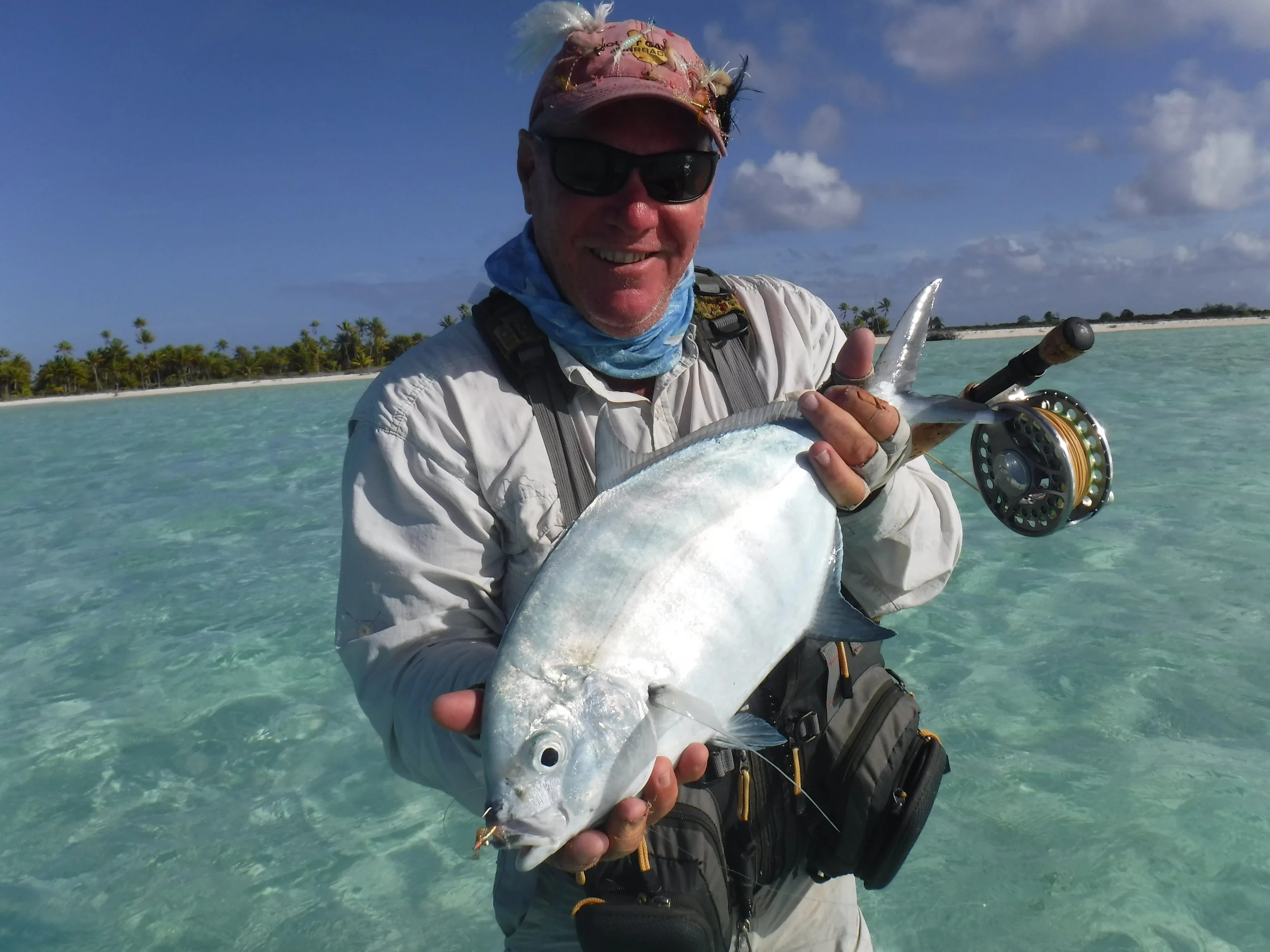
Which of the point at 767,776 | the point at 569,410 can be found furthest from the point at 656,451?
the point at 767,776

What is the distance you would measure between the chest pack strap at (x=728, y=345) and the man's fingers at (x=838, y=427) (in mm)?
635

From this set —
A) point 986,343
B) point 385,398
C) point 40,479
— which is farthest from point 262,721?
point 986,343

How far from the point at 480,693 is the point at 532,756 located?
0.70 ft

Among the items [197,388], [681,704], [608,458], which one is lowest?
[197,388]

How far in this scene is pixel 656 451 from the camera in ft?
6.15

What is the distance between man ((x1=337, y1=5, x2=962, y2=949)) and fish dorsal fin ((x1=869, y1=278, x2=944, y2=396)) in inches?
2.3

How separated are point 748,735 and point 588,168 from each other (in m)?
1.51

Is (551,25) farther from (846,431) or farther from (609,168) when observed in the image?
(846,431)

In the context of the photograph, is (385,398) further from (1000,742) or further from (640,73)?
(1000,742)

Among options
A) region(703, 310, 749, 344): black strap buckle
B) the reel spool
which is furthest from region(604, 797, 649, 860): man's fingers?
region(703, 310, 749, 344): black strap buckle

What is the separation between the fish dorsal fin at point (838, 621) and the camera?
1.79 m

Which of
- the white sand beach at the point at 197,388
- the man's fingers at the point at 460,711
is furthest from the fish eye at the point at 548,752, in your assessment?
the white sand beach at the point at 197,388

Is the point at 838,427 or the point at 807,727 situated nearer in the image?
the point at 838,427

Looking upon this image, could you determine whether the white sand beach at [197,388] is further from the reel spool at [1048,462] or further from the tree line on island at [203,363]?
the reel spool at [1048,462]
